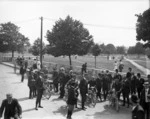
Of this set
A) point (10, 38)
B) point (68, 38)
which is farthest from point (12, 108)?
point (10, 38)

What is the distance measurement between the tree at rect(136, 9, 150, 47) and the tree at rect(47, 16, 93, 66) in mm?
11444

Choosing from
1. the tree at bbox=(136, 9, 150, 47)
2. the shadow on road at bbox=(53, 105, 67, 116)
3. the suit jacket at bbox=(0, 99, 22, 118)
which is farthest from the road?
the tree at bbox=(136, 9, 150, 47)

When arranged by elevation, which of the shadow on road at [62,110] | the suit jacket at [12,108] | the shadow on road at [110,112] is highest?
the suit jacket at [12,108]

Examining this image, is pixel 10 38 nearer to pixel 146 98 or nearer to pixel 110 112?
pixel 110 112

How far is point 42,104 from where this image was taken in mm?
13641

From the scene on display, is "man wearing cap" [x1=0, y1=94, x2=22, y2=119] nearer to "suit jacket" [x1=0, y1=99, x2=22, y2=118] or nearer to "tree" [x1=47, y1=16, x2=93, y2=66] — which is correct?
"suit jacket" [x1=0, y1=99, x2=22, y2=118]

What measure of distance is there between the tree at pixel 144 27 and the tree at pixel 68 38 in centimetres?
1144

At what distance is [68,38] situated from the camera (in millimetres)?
29672

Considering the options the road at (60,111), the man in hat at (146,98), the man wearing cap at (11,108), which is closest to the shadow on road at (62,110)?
the road at (60,111)

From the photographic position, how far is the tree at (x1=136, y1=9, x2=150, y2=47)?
743 inches

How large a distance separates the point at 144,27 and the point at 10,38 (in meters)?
40.0

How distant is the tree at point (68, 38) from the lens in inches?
1172

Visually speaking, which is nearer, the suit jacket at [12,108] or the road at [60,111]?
the suit jacket at [12,108]

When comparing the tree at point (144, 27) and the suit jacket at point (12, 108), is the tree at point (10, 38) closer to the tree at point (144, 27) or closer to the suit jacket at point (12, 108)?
the tree at point (144, 27)
